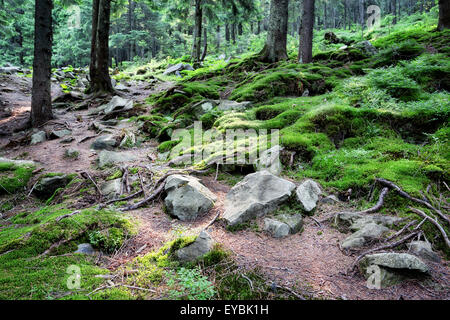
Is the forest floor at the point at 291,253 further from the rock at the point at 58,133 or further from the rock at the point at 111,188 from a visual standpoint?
the rock at the point at 58,133

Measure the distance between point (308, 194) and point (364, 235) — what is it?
102cm

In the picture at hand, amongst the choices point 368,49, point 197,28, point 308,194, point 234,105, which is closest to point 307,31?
point 368,49

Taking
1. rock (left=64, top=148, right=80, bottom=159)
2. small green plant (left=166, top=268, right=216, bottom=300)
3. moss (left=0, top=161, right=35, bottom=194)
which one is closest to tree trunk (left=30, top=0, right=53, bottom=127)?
rock (left=64, top=148, right=80, bottom=159)

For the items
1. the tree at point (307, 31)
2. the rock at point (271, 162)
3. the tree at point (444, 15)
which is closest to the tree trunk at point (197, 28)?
the tree at point (307, 31)

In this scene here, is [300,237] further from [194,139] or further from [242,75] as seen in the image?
[242,75]

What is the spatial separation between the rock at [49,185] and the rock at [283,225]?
429cm

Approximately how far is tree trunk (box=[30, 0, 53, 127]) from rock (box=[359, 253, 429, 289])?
10.7m

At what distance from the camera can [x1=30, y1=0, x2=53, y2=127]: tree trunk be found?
27.5 feet

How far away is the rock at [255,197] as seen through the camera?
3.50m

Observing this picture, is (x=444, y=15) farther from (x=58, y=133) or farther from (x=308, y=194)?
(x=58, y=133)

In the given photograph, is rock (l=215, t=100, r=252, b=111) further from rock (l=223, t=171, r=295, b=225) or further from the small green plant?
the small green plant

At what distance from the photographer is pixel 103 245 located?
302 centimetres

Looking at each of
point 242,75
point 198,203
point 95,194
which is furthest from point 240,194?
point 242,75

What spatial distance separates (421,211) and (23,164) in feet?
25.6
